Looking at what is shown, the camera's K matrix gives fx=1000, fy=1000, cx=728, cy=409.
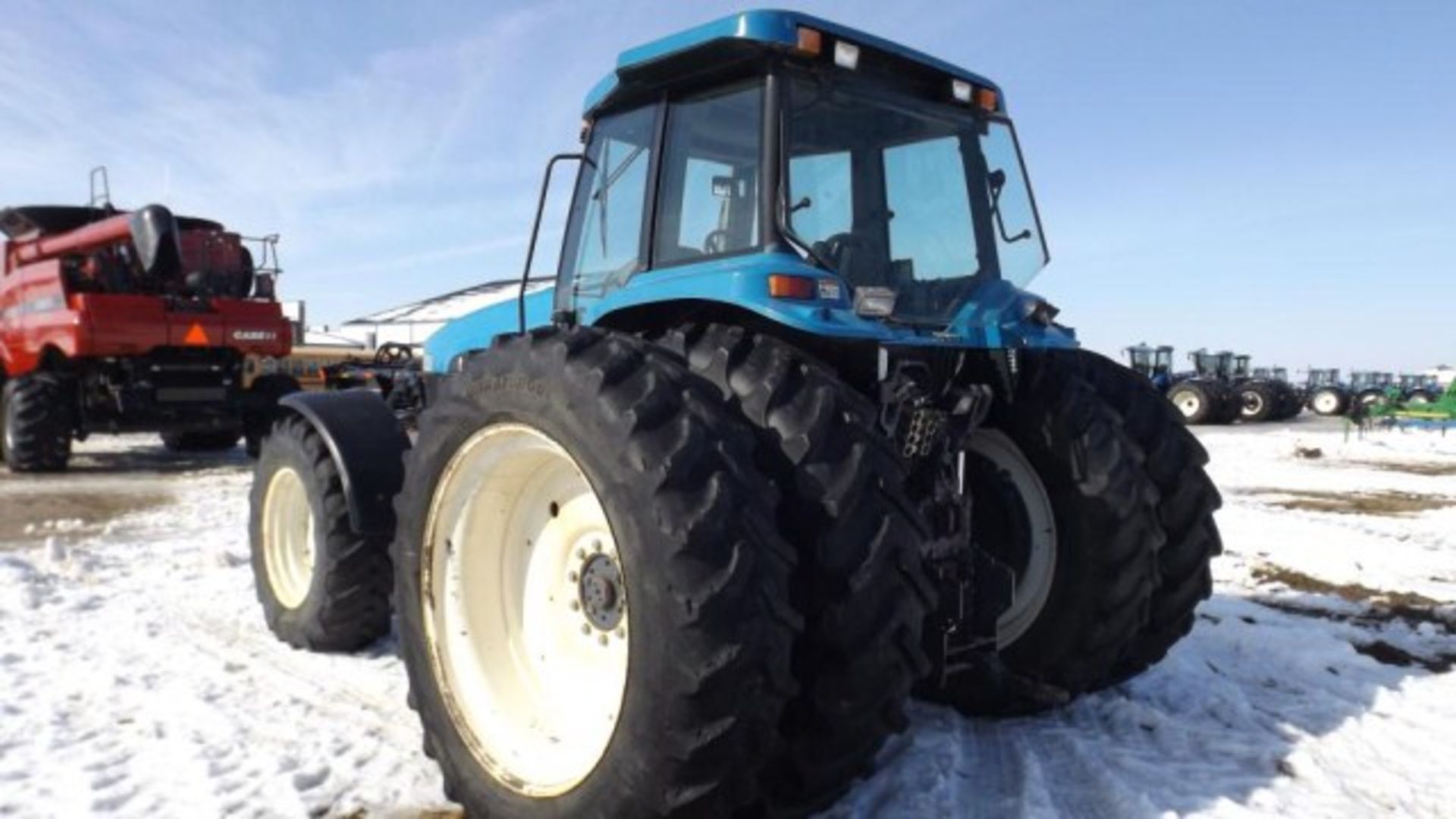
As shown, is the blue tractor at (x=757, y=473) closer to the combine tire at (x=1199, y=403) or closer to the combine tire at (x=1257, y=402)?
the combine tire at (x=1199, y=403)

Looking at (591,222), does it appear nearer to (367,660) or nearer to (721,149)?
(721,149)

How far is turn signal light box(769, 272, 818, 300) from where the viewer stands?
280 centimetres

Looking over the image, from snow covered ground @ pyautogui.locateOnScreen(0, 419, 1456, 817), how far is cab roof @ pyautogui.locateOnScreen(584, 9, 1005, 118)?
2.28 metres

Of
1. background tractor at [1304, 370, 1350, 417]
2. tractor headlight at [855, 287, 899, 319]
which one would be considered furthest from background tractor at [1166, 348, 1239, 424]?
tractor headlight at [855, 287, 899, 319]

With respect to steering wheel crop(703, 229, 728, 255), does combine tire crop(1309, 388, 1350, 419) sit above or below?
below

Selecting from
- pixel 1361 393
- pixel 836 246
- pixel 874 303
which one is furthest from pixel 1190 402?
pixel 874 303

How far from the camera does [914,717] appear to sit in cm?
368

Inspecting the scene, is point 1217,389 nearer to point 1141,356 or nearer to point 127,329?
point 1141,356

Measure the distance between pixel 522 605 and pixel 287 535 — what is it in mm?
2211

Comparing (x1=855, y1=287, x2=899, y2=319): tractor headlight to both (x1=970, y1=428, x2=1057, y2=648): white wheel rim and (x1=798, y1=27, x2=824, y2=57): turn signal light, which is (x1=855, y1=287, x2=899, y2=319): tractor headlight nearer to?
(x1=798, y1=27, x2=824, y2=57): turn signal light

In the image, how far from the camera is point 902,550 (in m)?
2.44

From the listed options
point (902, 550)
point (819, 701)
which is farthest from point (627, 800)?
point (902, 550)

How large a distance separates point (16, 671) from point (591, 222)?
297 cm

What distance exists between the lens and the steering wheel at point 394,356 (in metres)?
7.59
